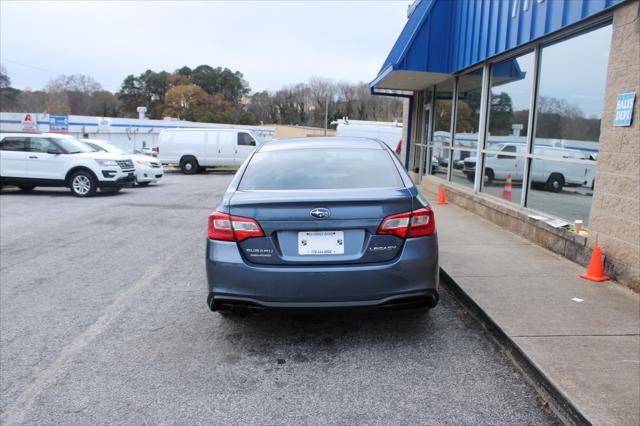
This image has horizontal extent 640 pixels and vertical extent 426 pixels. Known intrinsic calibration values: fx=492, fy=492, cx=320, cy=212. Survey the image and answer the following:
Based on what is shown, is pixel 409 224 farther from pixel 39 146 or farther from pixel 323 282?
pixel 39 146

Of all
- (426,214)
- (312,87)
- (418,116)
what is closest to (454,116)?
(418,116)

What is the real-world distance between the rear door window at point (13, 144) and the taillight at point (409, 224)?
13617 mm

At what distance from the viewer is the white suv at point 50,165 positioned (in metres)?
13.7

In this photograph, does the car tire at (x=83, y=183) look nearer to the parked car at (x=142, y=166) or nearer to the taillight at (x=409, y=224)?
the parked car at (x=142, y=166)

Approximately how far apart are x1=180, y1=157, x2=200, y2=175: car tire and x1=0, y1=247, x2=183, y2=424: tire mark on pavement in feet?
63.5

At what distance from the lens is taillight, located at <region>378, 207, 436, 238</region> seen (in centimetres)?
359

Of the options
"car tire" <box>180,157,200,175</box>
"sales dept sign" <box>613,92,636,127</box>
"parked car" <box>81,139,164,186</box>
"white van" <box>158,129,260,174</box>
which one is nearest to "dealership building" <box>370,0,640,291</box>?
"sales dept sign" <box>613,92,636,127</box>

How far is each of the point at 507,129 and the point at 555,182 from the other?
6.67 feet

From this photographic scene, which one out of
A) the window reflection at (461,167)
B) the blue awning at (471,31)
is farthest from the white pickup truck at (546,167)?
the blue awning at (471,31)

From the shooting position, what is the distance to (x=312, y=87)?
10244 centimetres

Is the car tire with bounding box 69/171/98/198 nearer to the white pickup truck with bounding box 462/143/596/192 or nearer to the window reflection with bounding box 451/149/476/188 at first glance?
the window reflection with bounding box 451/149/476/188

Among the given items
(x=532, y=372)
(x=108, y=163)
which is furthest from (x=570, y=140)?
(x=108, y=163)

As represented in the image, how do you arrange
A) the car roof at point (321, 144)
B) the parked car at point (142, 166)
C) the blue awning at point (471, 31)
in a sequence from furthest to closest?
1. the parked car at point (142, 166)
2. the blue awning at point (471, 31)
3. the car roof at point (321, 144)

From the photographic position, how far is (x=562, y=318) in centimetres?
416
